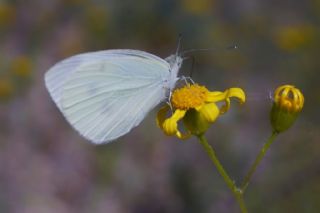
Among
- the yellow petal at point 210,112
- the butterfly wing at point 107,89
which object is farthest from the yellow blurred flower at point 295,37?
the yellow petal at point 210,112

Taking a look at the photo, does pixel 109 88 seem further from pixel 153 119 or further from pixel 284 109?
pixel 153 119

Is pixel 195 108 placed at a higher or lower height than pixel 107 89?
higher

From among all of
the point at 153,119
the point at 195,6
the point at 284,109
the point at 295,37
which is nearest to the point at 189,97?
the point at 284,109

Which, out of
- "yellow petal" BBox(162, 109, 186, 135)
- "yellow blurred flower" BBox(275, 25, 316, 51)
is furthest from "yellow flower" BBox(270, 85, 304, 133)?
"yellow blurred flower" BBox(275, 25, 316, 51)

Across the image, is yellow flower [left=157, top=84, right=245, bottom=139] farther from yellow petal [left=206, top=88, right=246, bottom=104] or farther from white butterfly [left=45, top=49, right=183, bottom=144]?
white butterfly [left=45, top=49, right=183, bottom=144]

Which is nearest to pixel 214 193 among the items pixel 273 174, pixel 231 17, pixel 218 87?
pixel 273 174

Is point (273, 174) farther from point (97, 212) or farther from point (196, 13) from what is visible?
point (196, 13)
